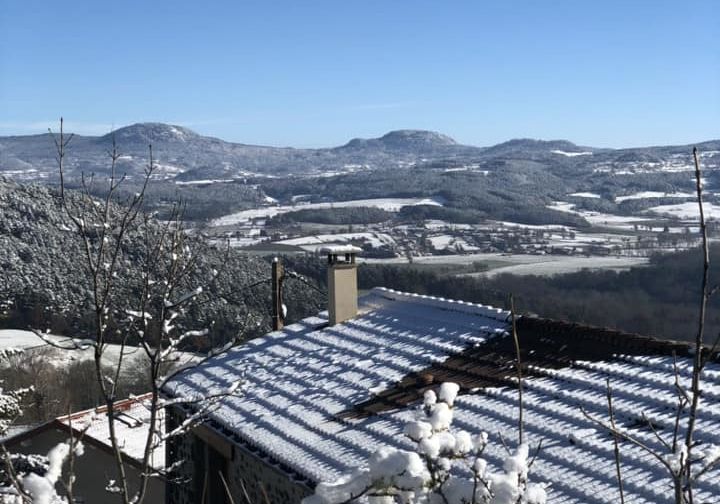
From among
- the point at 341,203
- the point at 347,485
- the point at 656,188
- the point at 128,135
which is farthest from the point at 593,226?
the point at 128,135

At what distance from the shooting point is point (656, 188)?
81.9m

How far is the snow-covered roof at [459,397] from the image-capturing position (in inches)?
211

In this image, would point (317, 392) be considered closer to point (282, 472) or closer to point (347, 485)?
point (282, 472)

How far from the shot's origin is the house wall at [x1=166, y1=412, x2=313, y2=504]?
6.43 metres

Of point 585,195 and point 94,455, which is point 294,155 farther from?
point 94,455

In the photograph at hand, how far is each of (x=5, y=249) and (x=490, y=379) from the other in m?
33.5

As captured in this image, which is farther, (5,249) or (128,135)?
(128,135)

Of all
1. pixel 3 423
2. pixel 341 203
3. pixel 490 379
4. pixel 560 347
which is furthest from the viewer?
pixel 341 203

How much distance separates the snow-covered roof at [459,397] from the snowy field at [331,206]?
64464 mm

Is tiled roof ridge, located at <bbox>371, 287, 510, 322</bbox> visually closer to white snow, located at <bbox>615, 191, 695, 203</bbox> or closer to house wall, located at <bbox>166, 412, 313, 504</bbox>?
house wall, located at <bbox>166, 412, 313, 504</bbox>

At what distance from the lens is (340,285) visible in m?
9.64

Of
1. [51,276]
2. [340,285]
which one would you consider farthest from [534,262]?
[340,285]

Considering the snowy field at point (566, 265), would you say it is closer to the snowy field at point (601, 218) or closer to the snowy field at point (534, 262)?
the snowy field at point (534, 262)

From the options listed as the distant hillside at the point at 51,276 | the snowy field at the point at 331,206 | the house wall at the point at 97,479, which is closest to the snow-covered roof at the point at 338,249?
the house wall at the point at 97,479
